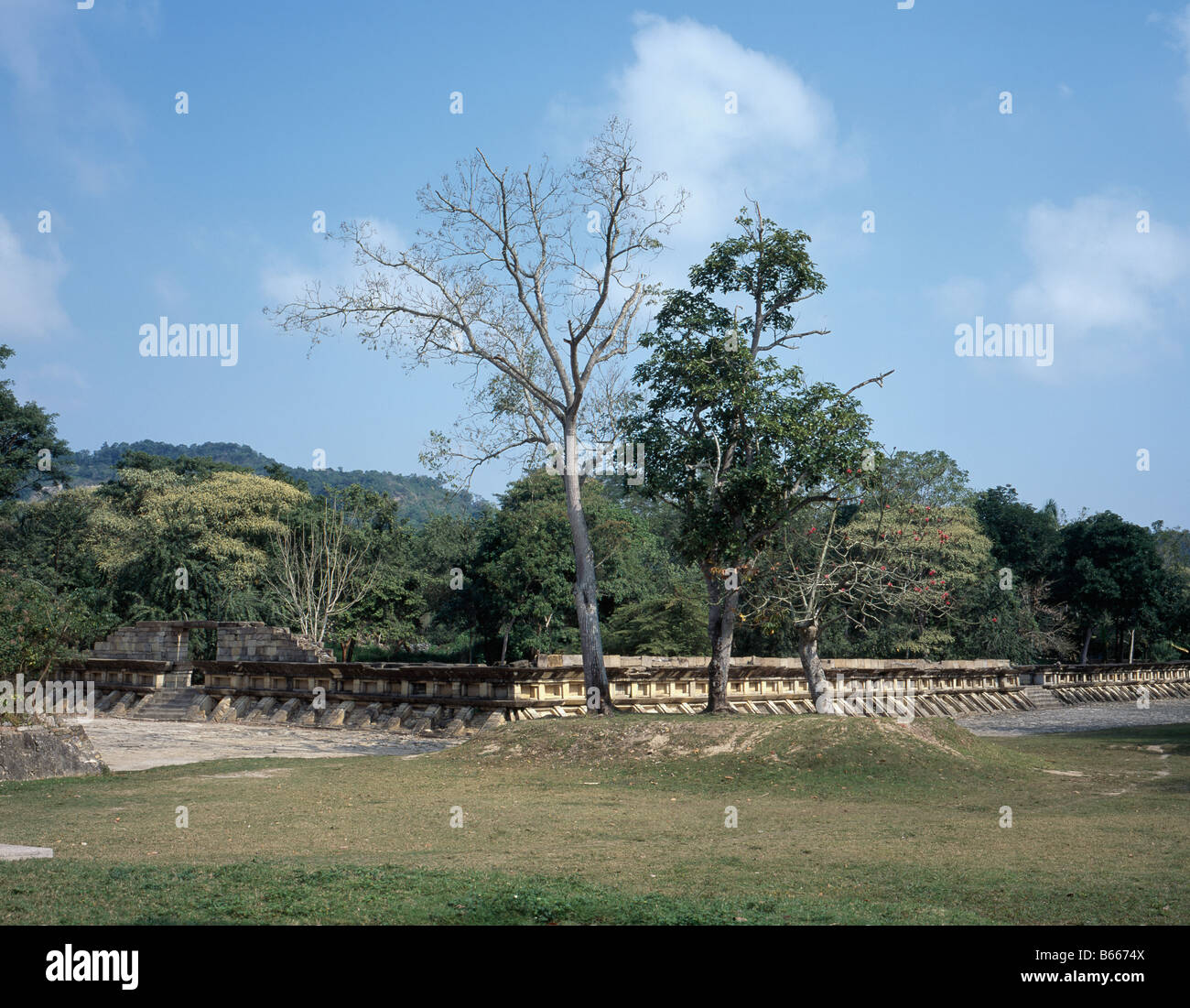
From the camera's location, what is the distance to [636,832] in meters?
9.55

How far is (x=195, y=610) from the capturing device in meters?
39.3

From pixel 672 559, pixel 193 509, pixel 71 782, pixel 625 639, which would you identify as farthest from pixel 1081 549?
pixel 71 782

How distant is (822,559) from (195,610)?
29412 mm

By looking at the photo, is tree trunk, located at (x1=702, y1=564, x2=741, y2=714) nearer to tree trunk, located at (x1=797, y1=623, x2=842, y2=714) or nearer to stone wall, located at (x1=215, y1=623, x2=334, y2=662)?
tree trunk, located at (x1=797, y1=623, x2=842, y2=714)

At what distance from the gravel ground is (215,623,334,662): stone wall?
57.7 ft

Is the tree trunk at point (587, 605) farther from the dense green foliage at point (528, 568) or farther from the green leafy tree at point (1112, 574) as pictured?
the green leafy tree at point (1112, 574)

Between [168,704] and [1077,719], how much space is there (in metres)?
27.2

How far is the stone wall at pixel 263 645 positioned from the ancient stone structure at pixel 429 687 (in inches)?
1.3

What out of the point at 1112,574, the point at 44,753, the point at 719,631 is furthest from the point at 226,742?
the point at 1112,574

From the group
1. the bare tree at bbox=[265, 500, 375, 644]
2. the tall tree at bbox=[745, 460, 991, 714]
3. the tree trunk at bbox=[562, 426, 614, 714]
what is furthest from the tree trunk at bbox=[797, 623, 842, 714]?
the bare tree at bbox=[265, 500, 375, 644]
